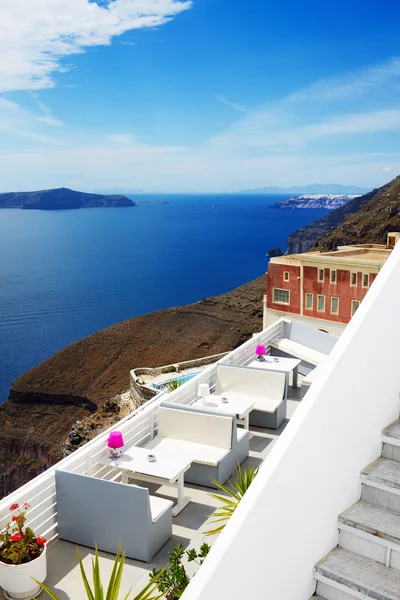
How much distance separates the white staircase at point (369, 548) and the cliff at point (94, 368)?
44.3 m

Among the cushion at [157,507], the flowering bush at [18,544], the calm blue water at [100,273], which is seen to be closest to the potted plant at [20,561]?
the flowering bush at [18,544]

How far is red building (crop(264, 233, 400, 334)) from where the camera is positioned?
1110 inches

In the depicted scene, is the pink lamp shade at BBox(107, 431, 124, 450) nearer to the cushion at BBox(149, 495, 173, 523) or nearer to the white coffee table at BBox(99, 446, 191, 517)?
the white coffee table at BBox(99, 446, 191, 517)

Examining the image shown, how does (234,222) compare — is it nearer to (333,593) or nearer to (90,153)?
(90,153)

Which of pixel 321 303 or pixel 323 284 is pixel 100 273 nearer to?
pixel 321 303

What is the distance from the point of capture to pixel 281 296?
3200cm

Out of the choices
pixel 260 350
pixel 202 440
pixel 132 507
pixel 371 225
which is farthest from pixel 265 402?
pixel 371 225

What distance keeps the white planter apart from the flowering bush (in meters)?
0.04

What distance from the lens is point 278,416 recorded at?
6.18 metres

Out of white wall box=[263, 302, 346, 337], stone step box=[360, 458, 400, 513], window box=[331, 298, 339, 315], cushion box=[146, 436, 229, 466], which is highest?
stone step box=[360, 458, 400, 513]

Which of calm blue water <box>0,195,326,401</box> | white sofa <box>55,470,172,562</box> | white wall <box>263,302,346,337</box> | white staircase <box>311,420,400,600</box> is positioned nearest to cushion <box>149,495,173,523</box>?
white sofa <box>55,470,172,562</box>

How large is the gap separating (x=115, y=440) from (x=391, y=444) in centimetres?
264

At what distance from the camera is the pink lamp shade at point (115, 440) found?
176 inches

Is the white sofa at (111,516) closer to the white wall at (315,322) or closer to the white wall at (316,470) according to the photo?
the white wall at (316,470)
